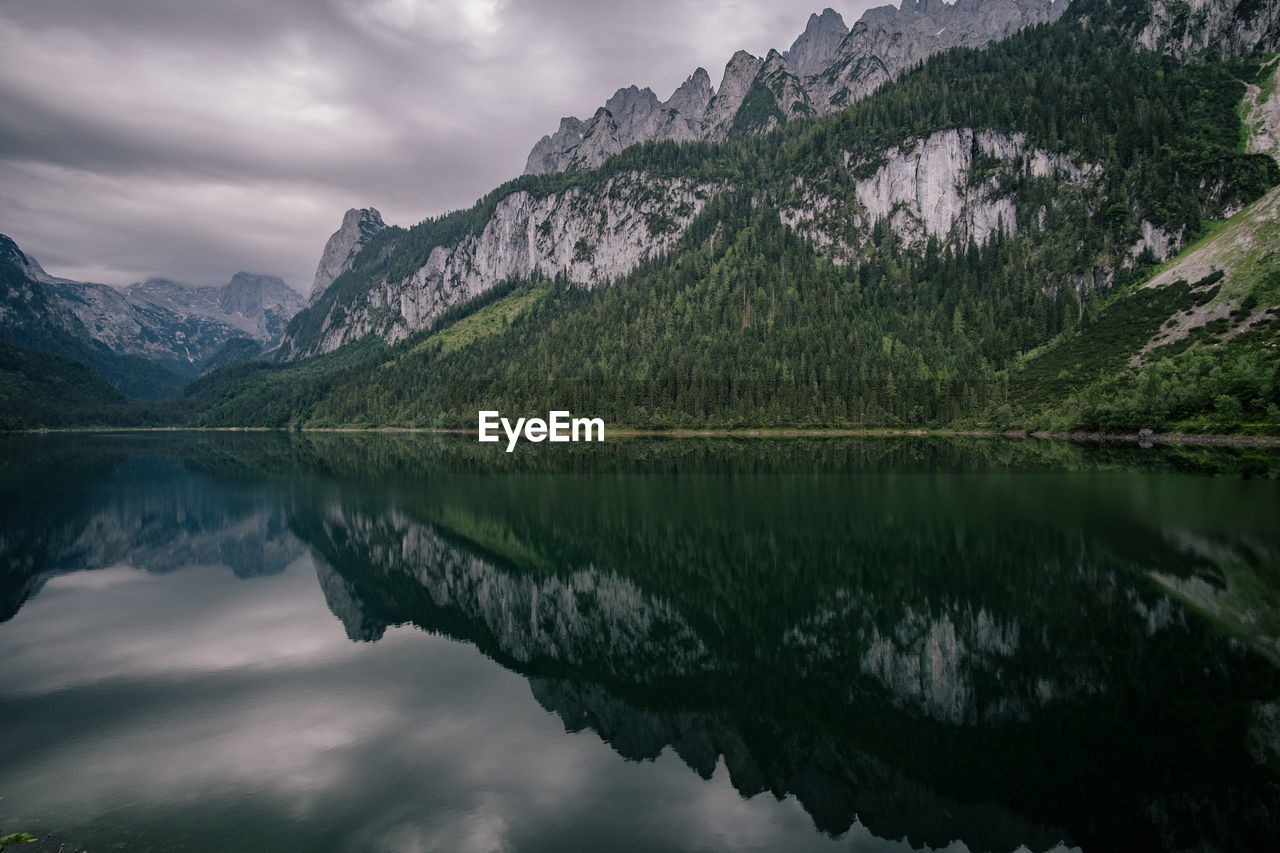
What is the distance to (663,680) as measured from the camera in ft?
63.6

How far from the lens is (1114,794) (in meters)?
12.7

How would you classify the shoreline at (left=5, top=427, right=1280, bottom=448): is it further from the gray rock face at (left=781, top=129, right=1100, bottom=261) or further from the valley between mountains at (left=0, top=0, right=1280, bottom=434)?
the gray rock face at (left=781, top=129, right=1100, bottom=261)

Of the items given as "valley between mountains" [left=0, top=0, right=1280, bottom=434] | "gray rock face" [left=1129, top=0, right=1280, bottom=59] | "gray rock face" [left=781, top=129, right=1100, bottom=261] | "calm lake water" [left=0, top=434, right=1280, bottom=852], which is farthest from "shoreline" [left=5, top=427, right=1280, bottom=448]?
"gray rock face" [left=1129, top=0, right=1280, bottom=59]

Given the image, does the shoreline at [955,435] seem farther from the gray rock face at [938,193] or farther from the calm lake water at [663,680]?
the gray rock face at [938,193]

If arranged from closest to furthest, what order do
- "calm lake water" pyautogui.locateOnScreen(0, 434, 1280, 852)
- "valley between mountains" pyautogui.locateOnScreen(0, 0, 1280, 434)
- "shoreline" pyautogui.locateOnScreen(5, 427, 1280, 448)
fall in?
1. "calm lake water" pyautogui.locateOnScreen(0, 434, 1280, 852)
2. "shoreline" pyautogui.locateOnScreen(5, 427, 1280, 448)
3. "valley between mountains" pyautogui.locateOnScreen(0, 0, 1280, 434)

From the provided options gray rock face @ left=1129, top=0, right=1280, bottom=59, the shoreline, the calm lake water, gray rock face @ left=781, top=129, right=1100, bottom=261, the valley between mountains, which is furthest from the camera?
gray rock face @ left=1129, top=0, right=1280, bottom=59

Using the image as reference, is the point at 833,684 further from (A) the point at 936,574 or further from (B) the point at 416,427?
(B) the point at 416,427

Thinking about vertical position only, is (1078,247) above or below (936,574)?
above

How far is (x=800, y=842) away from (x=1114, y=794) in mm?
6143

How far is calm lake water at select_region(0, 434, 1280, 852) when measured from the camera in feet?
41.5

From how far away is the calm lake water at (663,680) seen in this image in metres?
12.7

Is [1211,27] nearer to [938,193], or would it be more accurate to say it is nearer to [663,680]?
[938,193]

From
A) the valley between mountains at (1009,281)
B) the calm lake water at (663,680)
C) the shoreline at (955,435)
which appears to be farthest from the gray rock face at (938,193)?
the calm lake water at (663,680)

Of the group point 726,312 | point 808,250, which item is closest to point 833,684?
point 726,312
